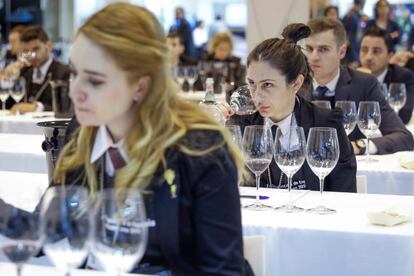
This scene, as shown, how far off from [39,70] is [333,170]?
429cm

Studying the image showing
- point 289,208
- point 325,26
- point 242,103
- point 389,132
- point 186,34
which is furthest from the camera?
point 186,34

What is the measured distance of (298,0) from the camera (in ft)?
28.3

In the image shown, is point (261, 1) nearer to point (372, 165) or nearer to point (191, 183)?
point (372, 165)

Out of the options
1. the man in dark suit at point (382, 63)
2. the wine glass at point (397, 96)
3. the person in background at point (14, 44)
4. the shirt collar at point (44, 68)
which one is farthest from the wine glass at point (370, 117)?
the person in background at point (14, 44)

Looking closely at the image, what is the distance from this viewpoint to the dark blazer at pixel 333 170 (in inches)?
139

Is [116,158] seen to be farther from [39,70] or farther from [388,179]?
[39,70]

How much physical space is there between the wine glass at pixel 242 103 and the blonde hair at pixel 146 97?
1550mm

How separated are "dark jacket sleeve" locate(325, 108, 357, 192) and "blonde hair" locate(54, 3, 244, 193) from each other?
1403 mm

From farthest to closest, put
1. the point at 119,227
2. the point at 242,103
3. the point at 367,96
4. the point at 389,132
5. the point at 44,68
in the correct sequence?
1. the point at 44,68
2. the point at 367,96
3. the point at 389,132
4. the point at 242,103
5. the point at 119,227

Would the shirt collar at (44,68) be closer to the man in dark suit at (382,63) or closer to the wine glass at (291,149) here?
the man in dark suit at (382,63)

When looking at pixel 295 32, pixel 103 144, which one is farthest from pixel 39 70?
pixel 103 144

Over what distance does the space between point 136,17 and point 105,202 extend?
21.0 inches

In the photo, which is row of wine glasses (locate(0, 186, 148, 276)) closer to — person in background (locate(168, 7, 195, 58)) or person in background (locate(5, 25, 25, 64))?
person in background (locate(5, 25, 25, 64))

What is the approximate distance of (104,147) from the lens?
2223 mm
